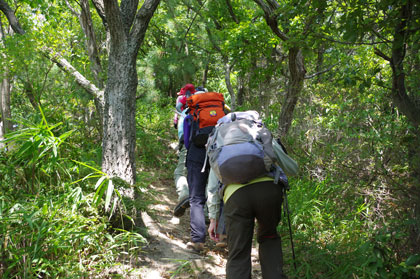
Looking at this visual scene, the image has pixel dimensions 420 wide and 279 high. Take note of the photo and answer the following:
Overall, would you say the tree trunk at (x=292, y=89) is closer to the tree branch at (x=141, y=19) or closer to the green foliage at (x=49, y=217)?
the tree branch at (x=141, y=19)

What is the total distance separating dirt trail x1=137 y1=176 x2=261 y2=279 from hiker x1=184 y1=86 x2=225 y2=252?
7.7 inches

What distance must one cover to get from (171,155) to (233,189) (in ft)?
19.4

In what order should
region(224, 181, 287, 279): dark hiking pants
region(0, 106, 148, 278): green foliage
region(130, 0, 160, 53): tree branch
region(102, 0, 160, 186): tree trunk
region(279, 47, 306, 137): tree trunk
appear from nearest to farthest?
region(0, 106, 148, 278): green foliage, region(224, 181, 287, 279): dark hiking pants, region(102, 0, 160, 186): tree trunk, region(130, 0, 160, 53): tree branch, region(279, 47, 306, 137): tree trunk

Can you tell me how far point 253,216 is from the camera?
2600 mm

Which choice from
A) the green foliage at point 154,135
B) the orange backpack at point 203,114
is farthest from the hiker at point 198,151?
the green foliage at point 154,135

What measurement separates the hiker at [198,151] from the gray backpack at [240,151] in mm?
999

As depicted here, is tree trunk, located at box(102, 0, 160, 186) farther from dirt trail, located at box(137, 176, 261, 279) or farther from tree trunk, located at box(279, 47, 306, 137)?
tree trunk, located at box(279, 47, 306, 137)

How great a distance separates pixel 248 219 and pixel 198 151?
4.99 feet

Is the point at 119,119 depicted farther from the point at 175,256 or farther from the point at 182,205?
the point at 175,256

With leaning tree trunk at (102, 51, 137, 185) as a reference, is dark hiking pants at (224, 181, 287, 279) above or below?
below

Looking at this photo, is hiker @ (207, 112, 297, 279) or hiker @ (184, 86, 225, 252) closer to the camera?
hiker @ (207, 112, 297, 279)

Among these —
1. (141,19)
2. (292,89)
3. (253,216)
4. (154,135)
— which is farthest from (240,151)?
(154,135)

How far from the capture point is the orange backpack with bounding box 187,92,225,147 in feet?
12.7

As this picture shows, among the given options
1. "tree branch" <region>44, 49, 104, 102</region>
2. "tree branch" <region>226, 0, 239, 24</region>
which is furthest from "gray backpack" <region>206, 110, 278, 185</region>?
"tree branch" <region>226, 0, 239, 24</region>
